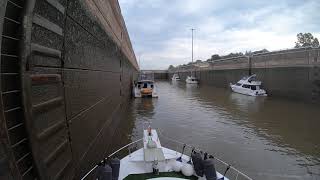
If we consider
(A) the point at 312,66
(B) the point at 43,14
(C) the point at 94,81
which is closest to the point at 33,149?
(B) the point at 43,14

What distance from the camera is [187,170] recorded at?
24.3 ft

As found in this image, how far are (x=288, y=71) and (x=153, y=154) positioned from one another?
30.2 m

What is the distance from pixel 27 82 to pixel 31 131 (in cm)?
63

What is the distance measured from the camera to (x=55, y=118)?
5.47m

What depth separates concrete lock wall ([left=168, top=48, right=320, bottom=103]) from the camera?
100 feet

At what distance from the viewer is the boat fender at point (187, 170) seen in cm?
738

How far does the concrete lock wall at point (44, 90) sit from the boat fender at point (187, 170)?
7.50 ft

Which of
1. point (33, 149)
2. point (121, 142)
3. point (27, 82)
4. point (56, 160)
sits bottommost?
point (121, 142)

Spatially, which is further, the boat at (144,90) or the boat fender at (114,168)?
the boat at (144,90)

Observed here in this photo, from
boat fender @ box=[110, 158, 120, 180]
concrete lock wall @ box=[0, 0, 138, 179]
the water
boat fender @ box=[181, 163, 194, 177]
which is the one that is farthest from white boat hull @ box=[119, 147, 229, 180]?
the water

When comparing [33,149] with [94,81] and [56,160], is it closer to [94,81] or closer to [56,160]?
[56,160]

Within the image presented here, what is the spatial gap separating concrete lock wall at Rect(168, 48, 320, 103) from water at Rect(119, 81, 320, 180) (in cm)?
489

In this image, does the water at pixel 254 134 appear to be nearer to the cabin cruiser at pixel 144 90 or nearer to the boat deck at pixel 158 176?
the boat deck at pixel 158 176

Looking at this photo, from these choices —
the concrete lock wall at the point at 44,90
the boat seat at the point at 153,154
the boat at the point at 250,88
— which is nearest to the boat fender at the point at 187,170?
the boat seat at the point at 153,154
